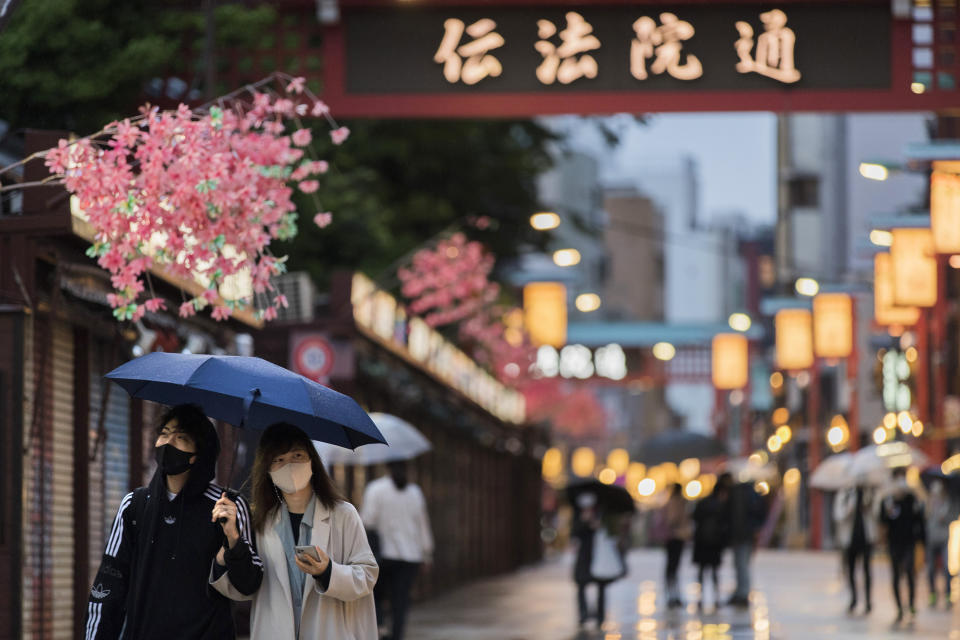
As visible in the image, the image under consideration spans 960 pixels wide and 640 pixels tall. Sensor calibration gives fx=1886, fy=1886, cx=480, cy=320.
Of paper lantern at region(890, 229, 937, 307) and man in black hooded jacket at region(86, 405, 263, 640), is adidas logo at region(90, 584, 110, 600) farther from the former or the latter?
paper lantern at region(890, 229, 937, 307)

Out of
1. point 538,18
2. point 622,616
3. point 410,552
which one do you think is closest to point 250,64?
point 538,18

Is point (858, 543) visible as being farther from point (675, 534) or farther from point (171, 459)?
point (171, 459)

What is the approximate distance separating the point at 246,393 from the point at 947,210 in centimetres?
2105

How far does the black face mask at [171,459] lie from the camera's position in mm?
7207

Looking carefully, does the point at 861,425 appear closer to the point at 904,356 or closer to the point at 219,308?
the point at 904,356

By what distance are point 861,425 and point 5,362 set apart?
175ft

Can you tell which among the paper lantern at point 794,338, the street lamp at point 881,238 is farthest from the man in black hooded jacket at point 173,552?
the paper lantern at point 794,338

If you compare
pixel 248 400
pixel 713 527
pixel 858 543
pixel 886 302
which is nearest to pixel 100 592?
pixel 248 400

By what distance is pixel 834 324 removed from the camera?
4888 cm

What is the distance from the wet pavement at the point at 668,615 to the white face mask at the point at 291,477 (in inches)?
473

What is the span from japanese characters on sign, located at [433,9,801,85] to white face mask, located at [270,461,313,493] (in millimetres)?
10172

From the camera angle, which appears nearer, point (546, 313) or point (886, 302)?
point (886, 302)

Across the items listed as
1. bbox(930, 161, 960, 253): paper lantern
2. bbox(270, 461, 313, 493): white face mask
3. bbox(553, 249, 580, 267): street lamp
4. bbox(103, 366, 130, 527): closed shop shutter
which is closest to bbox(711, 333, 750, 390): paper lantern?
bbox(553, 249, 580, 267): street lamp

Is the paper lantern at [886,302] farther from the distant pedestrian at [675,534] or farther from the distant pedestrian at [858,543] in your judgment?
the distant pedestrian at [858,543]
